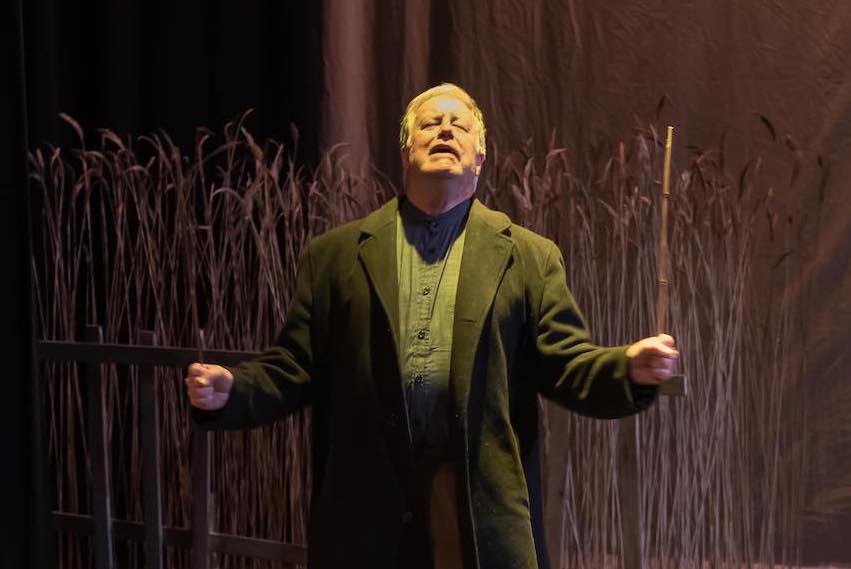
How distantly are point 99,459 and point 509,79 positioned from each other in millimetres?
1458

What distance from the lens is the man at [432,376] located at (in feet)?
5.43

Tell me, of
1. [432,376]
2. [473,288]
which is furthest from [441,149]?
[432,376]

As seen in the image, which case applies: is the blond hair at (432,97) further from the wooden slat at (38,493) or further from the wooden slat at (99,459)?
the wooden slat at (99,459)

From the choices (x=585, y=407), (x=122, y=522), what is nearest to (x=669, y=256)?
(x=585, y=407)

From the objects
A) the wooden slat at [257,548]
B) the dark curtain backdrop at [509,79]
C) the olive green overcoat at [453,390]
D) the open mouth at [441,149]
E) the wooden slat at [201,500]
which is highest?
the dark curtain backdrop at [509,79]

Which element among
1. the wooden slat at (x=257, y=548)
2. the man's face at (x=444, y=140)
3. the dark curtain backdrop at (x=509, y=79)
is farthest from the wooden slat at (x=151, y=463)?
the man's face at (x=444, y=140)

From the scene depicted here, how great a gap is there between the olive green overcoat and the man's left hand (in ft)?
0.14

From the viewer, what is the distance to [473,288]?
168 centimetres

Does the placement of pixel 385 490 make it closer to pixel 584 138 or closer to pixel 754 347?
pixel 754 347

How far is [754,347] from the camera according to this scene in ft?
8.47

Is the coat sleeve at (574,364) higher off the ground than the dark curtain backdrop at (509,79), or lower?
lower

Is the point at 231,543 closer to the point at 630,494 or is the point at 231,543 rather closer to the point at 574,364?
the point at 630,494

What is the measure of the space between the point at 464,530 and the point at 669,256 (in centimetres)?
112

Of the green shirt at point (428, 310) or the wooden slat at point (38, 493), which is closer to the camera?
the green shirt at point (428, 310)
